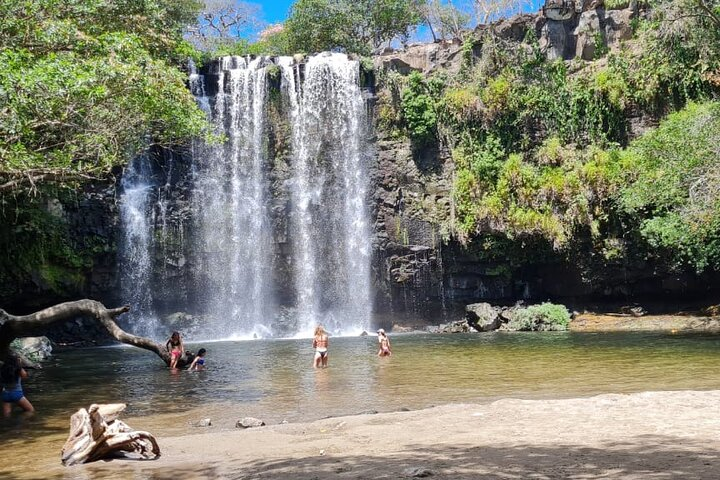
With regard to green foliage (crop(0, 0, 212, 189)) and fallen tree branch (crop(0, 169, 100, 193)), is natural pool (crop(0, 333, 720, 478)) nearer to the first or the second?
fallen tree branch (crop(0, 169, 100, 193))

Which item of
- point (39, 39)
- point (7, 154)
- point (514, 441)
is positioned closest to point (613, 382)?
point (514, 441)

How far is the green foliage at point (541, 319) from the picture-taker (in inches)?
1102

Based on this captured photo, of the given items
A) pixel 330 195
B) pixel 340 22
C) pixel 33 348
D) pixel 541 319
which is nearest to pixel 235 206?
pixel 330 195

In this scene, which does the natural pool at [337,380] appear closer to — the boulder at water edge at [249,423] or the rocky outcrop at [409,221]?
the boulder at water edge at [249,423]

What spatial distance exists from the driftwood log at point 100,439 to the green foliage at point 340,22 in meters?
37.3

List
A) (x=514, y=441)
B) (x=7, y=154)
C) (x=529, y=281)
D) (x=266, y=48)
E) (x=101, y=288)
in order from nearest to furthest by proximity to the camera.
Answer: (x=514, y=441)
(x=7, y=154)
(x=101, y=288)
(x=529, y=281)
(x=266, y=48)

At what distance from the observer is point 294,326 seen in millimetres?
31375

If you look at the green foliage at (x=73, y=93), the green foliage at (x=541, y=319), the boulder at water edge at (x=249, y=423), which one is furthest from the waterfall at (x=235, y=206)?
the boulder at water edge at (x=249, y=423)

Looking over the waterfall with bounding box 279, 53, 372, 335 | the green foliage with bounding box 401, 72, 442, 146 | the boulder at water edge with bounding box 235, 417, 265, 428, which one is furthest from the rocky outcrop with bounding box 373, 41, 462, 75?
the boulder at water edge with bounding box 235, 417, 265, 428

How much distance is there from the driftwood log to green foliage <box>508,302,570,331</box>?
2255 cm

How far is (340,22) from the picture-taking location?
4331 centimetres

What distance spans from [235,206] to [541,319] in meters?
15.7

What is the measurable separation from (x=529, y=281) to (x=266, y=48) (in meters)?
26.7

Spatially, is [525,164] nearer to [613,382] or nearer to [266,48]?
[613,382]
